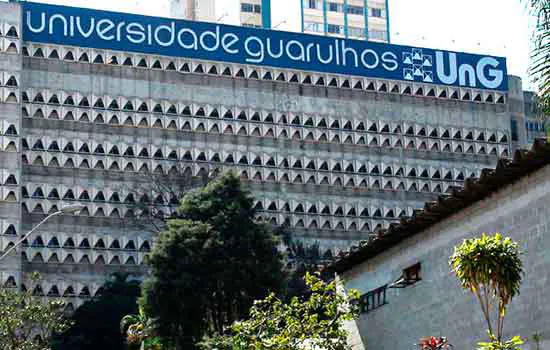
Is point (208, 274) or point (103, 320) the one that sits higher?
point (103, 320)

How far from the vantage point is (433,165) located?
10656 centimetres

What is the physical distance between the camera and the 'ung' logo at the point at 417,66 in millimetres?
106250

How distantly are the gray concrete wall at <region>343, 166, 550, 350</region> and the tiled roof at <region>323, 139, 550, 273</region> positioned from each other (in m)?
0.21

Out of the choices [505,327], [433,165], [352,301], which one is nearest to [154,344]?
[352,301]

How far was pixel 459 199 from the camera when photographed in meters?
34.2

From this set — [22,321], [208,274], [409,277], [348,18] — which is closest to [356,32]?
[348,18]

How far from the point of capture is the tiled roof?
30.8 m

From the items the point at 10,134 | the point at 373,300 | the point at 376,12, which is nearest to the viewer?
the point at 373,300

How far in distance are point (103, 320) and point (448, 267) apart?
1944 inches

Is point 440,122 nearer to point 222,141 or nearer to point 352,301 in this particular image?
point 222,141

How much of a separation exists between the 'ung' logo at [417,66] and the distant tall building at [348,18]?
6191 cm

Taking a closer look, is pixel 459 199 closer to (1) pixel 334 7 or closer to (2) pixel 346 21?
(2) pixel 346 21

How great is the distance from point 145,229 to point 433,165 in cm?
2626

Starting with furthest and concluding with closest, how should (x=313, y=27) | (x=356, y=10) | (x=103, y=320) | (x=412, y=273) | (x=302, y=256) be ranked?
(x=356, y=10)
(x=313, y=27)
(x=302, y=256)
(x=103, y=320)
(x=412, y=273)
